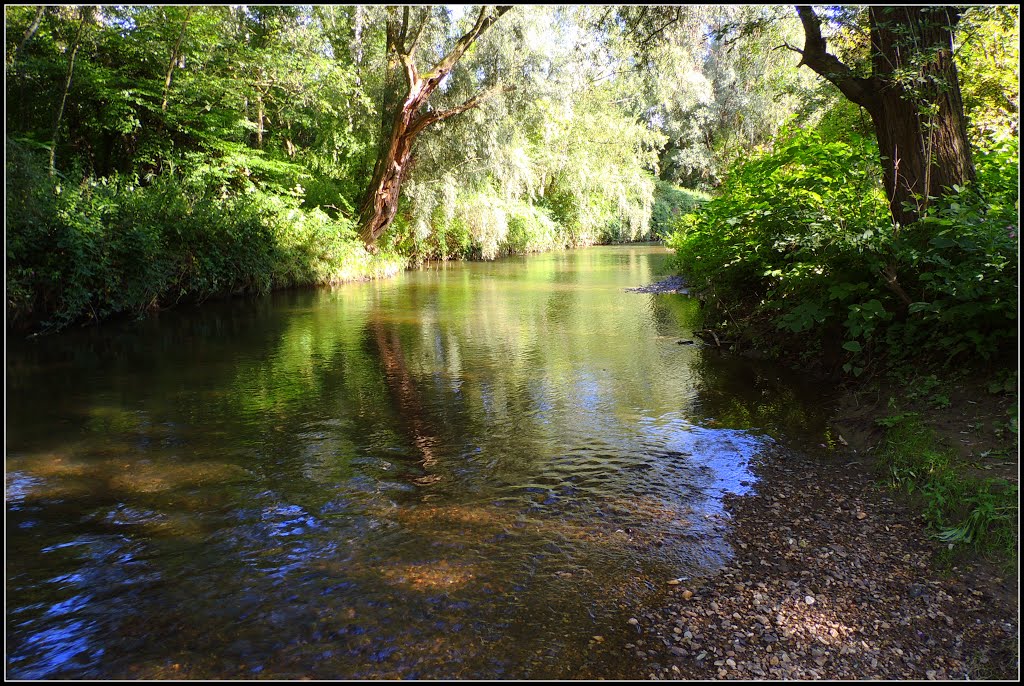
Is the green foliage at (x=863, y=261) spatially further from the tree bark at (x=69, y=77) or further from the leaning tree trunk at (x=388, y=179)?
the tree bark at (x=69, y=77)

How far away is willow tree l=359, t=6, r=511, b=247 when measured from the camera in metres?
19.3

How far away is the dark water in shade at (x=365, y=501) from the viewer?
3.19m

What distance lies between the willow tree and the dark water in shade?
39.9ft

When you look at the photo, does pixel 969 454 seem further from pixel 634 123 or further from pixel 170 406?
pixel 634 123

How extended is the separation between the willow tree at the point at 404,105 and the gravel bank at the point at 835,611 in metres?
17.9

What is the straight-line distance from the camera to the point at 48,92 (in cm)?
1734

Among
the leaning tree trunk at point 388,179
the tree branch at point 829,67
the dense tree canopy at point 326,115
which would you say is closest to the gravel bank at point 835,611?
the dense tree canopy at point 326,115

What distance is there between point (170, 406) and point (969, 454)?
693cm

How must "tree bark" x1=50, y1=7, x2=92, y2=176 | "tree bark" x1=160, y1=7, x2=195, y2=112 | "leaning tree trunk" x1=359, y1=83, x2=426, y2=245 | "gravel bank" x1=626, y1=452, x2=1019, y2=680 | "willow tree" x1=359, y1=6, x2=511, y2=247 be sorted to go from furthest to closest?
1. "leaning tree trunk" x1=359, y1=83, x2=426, y2=245
2. "willow tree" x1=359, y1=6, x2=511, y2=247
3. "tree bark" x1=160, y1=7, x2=195, y2=112
4. "tree bark" x1=50, y1=7, x2=92, y2=176
5. "gravel bank" x1=626, y1=452, x2=1019, y2=680

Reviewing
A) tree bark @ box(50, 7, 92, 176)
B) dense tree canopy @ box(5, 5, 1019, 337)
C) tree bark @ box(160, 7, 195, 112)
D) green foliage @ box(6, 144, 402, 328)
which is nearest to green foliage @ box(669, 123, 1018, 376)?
dense tree canopy @ box(5, 5, 1019, 337)

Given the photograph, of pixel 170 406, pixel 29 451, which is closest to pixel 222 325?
pixel 170 406

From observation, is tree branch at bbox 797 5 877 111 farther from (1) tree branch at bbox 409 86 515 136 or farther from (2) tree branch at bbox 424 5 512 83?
(1) tree branch at bbox 409 86 515 136

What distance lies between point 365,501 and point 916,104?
242 inches

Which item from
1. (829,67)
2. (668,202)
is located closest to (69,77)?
(829,67)
